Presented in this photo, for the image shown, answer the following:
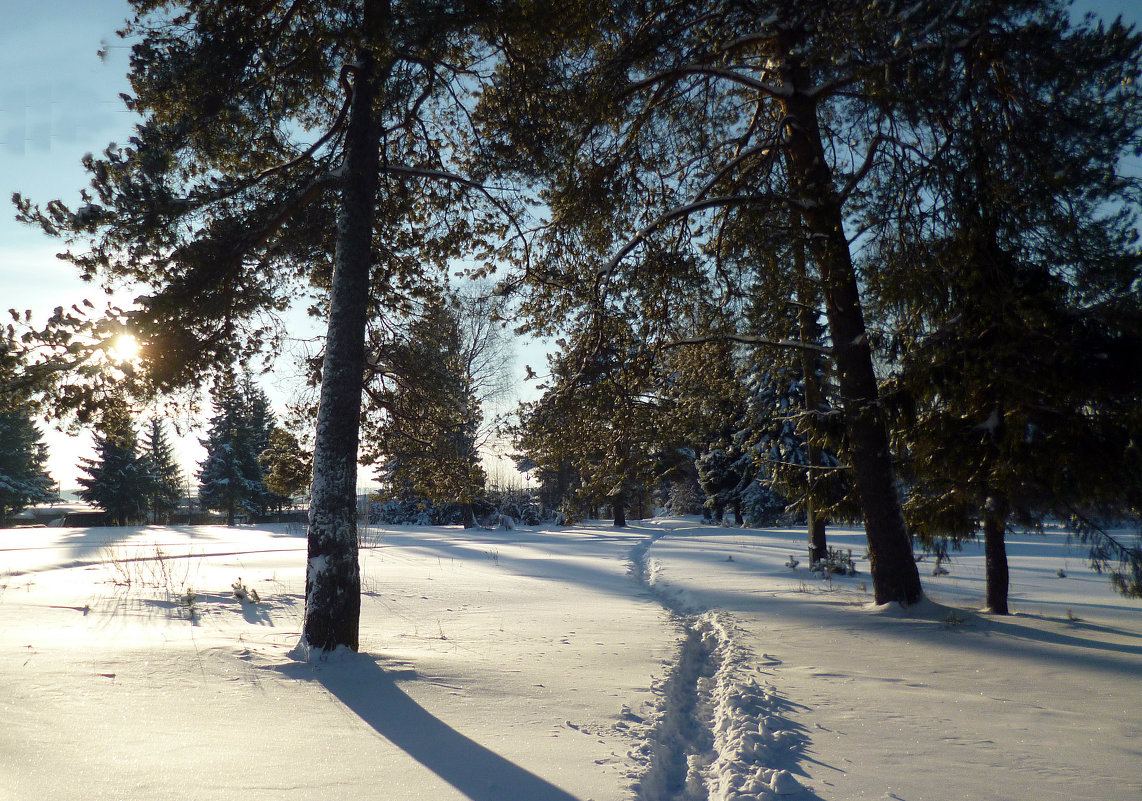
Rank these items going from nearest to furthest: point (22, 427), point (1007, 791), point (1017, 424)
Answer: point (1007, 791) → point (1017, 424) → point (22, 427)

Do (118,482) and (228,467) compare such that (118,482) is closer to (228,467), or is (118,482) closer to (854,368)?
(228,467)

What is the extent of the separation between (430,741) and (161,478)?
4486cm

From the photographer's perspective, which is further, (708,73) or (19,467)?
(19,467)

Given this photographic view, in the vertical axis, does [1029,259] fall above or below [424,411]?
above

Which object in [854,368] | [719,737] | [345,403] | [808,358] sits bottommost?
[719,737]

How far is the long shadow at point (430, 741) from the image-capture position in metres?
3.05

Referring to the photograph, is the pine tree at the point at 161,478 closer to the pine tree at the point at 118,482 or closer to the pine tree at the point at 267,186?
the pine tree at the point at 118,482

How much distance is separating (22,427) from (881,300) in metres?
50.1

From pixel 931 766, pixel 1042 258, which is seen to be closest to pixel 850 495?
pixel 1042 258

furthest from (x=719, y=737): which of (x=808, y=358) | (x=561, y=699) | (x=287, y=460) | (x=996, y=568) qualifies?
(x=808, y=358)

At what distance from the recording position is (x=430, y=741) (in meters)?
3.65

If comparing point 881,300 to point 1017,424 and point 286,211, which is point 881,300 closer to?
point 1017,424

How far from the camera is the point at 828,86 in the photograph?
7.68 m

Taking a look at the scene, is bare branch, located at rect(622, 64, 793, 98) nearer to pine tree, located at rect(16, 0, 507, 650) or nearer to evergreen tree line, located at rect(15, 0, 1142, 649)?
evergreen tree line, located at rect(15, 0, 1142, 649)
